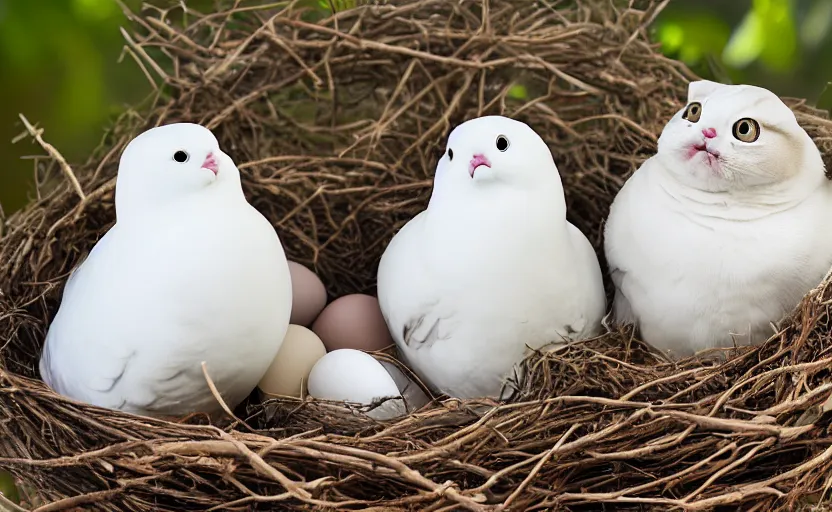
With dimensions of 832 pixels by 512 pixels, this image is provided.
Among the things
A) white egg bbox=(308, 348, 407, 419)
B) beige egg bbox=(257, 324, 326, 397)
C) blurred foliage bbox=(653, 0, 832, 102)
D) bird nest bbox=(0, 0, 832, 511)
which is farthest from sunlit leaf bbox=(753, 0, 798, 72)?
beige egg bbox=(257, 324, 326, 397)

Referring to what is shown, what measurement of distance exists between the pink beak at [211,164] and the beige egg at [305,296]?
362 millimetres

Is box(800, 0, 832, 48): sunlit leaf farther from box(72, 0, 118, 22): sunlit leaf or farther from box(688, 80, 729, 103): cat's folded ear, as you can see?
box(72, 0, 118, 22): sunlit leaf

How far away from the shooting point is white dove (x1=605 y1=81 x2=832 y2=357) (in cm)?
130

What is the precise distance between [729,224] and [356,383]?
644mm

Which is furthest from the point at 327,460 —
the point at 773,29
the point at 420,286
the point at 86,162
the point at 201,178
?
the point at 86,162

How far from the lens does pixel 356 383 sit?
1.39m

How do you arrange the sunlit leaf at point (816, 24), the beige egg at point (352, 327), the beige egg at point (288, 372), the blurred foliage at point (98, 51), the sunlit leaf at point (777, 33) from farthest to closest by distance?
1. the beige egg at point (352, 327)
2. the beige egg at point (288, 372)
3. the sunlit leaf at point (777, 33)
4. the sunlit leaf at point (816, 24)
5. the blurred foliage at point (98, 51)

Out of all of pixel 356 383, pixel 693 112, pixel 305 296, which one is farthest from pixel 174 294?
pixel 693 112

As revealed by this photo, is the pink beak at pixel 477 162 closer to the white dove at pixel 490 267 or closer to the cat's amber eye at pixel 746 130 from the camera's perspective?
the white dove at pixel 490 267

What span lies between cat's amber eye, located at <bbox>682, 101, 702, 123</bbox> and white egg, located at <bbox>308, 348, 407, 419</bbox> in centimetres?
64

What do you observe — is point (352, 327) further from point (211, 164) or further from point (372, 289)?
point (211, 164)

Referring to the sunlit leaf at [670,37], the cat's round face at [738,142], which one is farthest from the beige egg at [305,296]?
the sunlit leaf at [670,37]

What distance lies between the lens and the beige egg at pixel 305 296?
1.65 m

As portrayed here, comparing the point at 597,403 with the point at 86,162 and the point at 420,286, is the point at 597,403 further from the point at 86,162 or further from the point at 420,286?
the point at 86,162
